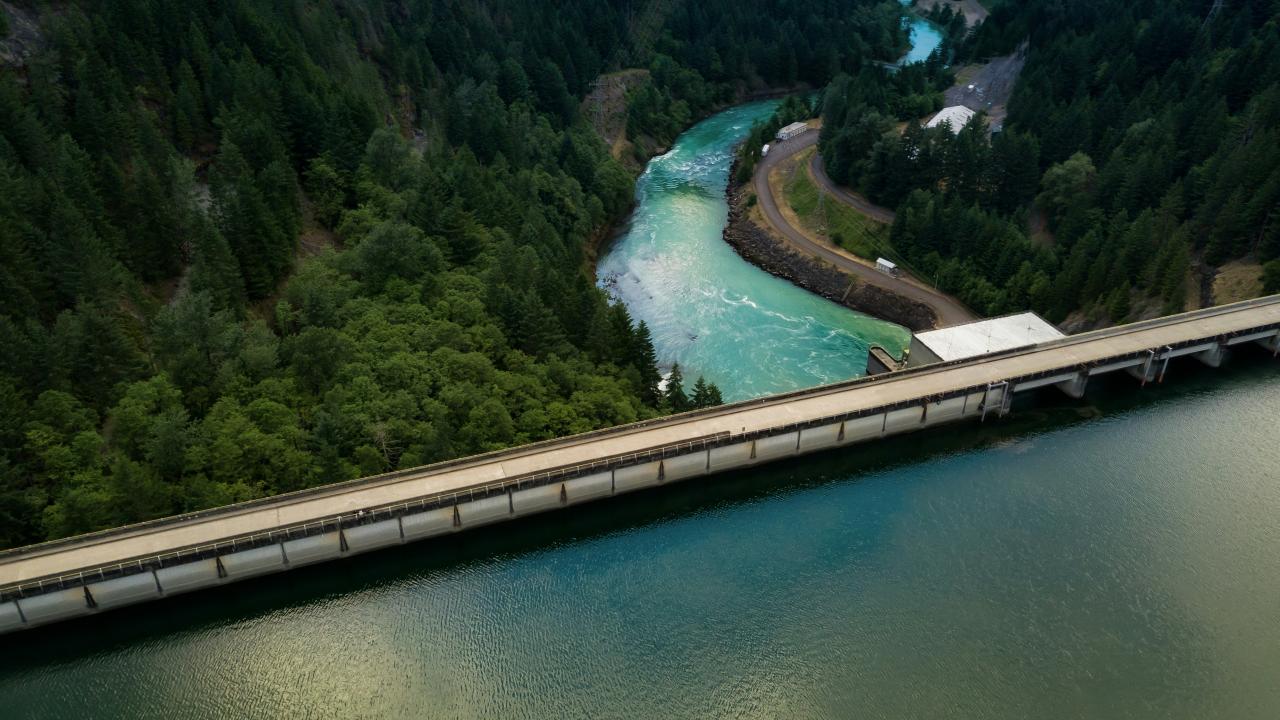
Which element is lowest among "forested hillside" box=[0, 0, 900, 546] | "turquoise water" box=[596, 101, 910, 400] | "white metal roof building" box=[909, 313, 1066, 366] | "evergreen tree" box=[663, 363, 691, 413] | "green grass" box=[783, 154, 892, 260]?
"turquoise water" box=[596, 101, 910, 400]

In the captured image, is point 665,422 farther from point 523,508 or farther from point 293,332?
point 293,332

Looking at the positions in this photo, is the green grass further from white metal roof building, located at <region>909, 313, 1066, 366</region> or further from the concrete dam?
the concrete dam

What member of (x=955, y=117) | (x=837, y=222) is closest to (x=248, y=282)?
(x=837, y=222)

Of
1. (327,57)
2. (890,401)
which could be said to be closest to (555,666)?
(890,401)

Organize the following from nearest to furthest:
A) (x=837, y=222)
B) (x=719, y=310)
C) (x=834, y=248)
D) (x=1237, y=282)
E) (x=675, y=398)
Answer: (x=675, y=398) < (x=1237, y=282) < (x=719, y=310) < (x=834, y=248) < (x=837, y=222)

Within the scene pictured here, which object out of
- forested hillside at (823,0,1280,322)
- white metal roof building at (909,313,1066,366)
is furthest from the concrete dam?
forested hillside at (823,0,1280,322)

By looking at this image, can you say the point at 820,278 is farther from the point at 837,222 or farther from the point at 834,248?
the point at 837,222
